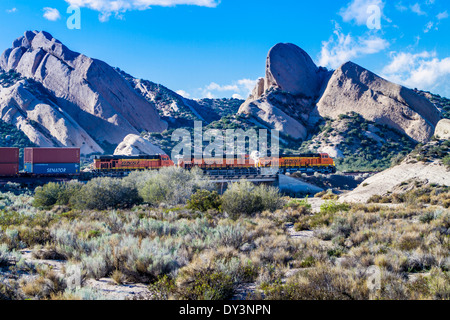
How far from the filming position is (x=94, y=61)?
295 ft

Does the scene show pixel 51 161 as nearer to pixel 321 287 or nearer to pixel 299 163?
pixel 299 163

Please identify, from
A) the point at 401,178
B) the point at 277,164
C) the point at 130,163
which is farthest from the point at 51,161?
the point at 401,178

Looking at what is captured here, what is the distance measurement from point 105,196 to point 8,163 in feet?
77.1

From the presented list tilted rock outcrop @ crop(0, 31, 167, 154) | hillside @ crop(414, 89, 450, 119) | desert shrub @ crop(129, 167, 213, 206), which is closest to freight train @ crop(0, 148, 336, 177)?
desert shrub @ crop(129, 167, 213, 206)

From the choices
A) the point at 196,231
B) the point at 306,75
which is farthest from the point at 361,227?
the point at 306,75

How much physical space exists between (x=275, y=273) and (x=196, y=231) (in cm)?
445

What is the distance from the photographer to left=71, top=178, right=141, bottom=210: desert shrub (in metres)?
20.1

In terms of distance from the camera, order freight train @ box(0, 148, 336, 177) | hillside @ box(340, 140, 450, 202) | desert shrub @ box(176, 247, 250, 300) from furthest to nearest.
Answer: freight train @ box(0, 148, 336, 177) < hillside @ box(340, 140, 450, 202) < desert shrub @ box(176, 247, 250, 300)

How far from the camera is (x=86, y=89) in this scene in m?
85.5

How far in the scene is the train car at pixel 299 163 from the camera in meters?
47.6

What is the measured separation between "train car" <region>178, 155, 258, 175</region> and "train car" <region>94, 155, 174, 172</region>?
2816 millimetres

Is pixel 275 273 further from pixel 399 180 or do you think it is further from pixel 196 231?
pixel 399 180

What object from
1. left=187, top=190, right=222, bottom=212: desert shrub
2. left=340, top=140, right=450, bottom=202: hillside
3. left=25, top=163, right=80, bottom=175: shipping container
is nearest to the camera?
left=187, top=190, right=222, bottom=212: desert shrub

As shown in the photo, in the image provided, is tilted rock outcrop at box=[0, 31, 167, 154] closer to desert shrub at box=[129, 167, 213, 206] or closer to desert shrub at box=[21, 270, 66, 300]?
desert shrub at box=[129, 167, 213, 206]
